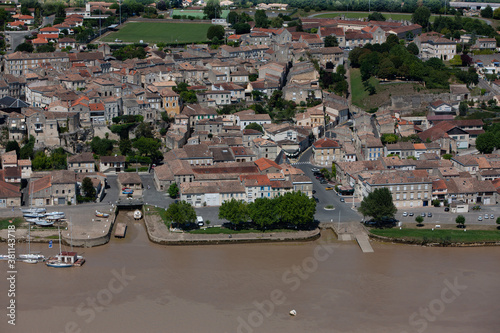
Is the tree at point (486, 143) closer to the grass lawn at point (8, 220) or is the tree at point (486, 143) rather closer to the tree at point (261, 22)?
the grass lawn at point (8, 220)

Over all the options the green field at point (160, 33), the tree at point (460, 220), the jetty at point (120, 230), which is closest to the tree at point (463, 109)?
the tree at point (460, 220)

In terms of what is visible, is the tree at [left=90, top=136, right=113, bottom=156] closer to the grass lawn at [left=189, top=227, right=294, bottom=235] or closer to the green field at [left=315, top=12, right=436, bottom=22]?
the grass lawn at [left=189, top=227, right=294, bottom=235]

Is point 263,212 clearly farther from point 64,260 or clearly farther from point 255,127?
point 255,127

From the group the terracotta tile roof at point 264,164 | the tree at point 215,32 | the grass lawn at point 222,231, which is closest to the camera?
the grass lawn at point 222,231

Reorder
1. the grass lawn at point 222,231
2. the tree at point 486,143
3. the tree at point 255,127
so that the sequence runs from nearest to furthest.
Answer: the grass lawn at point 222,231 → the tree at point 486,143 → the tree at point 255,127

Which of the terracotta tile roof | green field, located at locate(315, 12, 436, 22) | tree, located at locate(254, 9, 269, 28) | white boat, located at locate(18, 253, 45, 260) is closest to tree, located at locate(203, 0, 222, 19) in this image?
tree, located at locate(254, 9, 269, 28)

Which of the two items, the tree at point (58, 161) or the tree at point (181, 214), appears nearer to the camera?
the tree at point (181, 214)

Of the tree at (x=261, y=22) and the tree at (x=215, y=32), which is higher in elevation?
the tree at (x=261, y=22)
